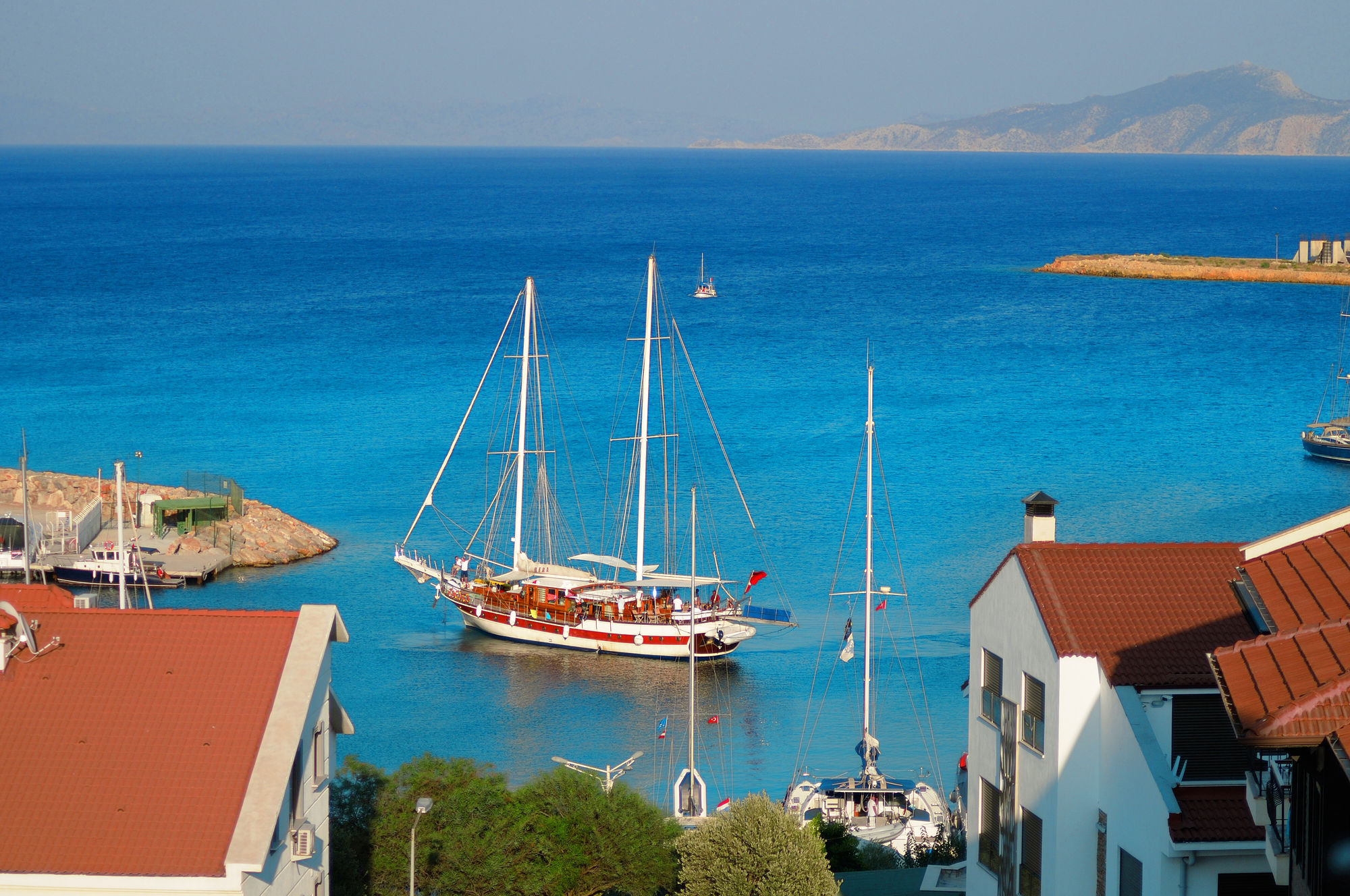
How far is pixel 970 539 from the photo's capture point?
52.5 m

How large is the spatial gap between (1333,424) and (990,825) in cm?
6011


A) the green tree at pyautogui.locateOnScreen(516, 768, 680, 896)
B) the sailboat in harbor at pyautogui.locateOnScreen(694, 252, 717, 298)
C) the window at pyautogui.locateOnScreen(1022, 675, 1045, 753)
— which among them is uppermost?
the sailboat in harbor at pyautogui.locateOnScreen(694, 252, 717, 298)

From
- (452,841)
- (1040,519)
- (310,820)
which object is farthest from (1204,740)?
(452,841)

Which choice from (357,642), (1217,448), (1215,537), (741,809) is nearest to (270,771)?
(741,809)

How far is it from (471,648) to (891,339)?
57546 mm

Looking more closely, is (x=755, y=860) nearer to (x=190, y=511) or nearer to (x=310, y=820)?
(x=310, y=820)

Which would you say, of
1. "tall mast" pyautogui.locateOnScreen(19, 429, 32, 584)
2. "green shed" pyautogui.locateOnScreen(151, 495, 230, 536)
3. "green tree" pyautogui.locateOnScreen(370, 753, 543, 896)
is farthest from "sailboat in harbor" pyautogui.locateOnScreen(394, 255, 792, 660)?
"green tree" pyautogui.locateOnScreen(370, 753, 543, 896)

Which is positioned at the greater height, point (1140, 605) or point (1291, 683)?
point (1291, 683)

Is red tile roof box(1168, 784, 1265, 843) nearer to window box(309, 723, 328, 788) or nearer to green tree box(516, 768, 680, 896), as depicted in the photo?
green tree box(516, 768, 680, 896)

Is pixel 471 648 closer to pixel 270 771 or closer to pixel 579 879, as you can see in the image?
pixel 579 879

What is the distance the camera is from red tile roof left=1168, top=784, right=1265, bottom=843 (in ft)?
45.6

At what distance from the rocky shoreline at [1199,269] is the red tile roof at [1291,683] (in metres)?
131

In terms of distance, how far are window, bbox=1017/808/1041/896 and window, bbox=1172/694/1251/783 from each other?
92.2 inches

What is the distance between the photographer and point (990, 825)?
58.9ft
